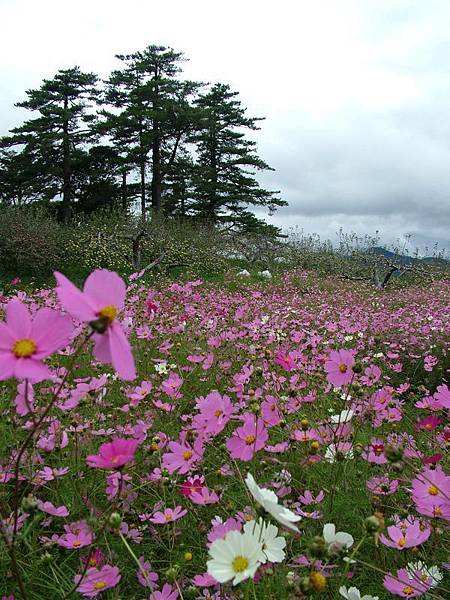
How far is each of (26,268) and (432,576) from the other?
11541 mm

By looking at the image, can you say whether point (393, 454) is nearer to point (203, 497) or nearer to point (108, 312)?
point (108, 312)

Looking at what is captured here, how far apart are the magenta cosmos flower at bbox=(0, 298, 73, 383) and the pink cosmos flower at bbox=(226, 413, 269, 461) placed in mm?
548

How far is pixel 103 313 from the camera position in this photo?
534 millimetres

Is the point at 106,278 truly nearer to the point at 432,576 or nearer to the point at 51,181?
the point at 432,576

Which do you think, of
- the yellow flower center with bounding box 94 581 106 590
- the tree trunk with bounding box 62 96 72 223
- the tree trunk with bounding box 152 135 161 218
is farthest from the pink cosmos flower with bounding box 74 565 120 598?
the tree trunk with bounding box 152 135 161 218

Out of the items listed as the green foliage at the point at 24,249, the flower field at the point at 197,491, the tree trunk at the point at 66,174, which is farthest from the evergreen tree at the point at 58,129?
the flower field at the point at 197,491

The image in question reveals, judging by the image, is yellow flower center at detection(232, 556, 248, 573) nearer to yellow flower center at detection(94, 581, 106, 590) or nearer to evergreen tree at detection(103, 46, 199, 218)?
yellow flower center at detection(94, 581, 106, 590)

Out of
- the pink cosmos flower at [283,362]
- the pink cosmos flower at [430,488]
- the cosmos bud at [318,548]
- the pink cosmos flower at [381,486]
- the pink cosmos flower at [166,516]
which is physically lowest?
the pink cosmos flower at [166,516]

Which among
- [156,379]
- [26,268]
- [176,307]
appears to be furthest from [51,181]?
[156,379]

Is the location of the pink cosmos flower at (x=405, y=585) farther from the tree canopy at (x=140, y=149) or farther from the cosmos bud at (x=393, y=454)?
the tree canopy at (x=140, y=149)

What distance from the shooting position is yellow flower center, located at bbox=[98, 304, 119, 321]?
1.74 feet

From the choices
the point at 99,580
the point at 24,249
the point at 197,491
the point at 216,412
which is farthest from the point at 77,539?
the point at 24,249

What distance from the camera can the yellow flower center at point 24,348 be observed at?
56 centimetres

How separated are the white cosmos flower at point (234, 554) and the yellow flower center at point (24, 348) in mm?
317
